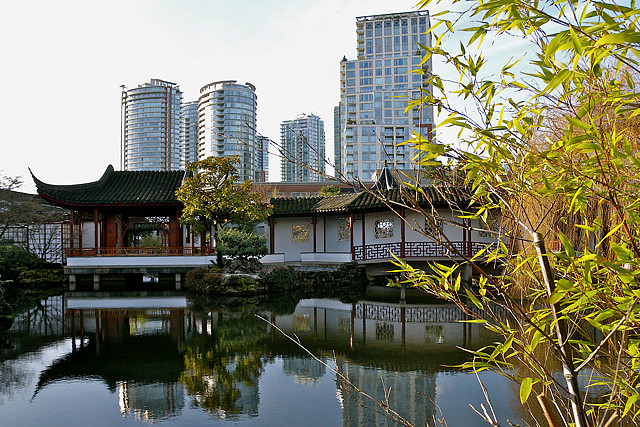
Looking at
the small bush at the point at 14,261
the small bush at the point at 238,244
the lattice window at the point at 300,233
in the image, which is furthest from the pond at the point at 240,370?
the lattice window at the point at 300,233

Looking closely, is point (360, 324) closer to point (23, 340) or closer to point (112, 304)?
point (23, 340)

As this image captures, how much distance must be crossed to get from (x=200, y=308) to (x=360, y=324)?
400 centimetres

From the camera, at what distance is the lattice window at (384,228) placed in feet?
55.2

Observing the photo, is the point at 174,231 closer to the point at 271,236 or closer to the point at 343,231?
the point at 271,236

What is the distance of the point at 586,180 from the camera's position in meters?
1.20

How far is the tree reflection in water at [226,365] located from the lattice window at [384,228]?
8.57 meters

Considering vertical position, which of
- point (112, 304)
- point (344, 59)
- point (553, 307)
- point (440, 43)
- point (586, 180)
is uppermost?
point (344, 59)

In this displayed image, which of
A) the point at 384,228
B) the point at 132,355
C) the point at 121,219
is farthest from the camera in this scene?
the point at 121,219

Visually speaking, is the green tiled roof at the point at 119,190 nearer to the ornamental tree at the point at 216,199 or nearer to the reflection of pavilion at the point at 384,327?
the ornamental tree at the point at 216,199

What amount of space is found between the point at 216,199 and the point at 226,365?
28.9 feet

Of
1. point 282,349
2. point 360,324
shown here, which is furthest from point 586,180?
point 360,324

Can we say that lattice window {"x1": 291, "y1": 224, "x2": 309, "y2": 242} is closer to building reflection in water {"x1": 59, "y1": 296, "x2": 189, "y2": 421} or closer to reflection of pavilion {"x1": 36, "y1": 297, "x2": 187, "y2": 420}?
building reflection in water {"x1": 59, "y1": 296, "x2": 189, "y2": 421}

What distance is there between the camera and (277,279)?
1402 cm

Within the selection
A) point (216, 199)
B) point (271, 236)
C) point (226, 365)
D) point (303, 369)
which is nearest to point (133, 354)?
point (226, 365)
